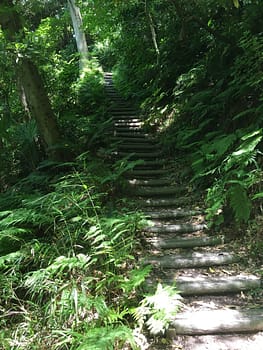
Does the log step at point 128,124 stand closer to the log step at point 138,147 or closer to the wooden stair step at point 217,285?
the log step at point 138,147

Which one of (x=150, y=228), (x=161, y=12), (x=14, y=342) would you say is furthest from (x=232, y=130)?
(x=161, y=12)

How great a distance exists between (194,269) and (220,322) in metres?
0.86

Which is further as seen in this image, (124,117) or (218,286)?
(124,117)

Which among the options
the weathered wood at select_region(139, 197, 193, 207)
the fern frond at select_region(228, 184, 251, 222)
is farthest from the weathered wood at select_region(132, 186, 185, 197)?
the fern frond at select_region(228, 184, 251, 222)

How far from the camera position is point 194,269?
3670 mm

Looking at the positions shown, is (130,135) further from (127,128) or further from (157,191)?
(157,191)

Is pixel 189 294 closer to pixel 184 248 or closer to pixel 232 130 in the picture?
pixel 184 248

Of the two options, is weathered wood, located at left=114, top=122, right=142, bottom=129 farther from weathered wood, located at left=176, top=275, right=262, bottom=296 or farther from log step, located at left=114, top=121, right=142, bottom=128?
weathered wood, located at left=176, top=275, right=262, bottom=296

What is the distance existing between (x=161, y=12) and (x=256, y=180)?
25.2 feet

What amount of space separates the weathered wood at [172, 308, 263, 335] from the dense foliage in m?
0.19

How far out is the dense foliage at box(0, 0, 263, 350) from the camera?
295 centimetres

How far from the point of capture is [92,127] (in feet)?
23.9

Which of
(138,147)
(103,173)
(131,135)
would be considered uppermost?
(131,135)

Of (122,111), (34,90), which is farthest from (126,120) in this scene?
(34,90)
